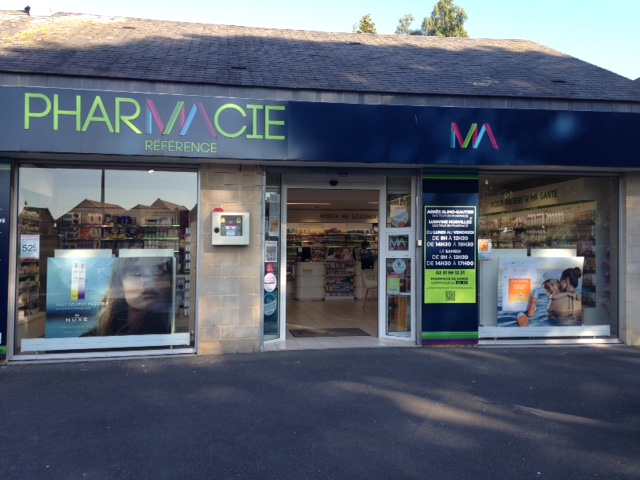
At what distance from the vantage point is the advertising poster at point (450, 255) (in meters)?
8.41

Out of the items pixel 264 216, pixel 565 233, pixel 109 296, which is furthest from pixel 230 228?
pixel 565 233

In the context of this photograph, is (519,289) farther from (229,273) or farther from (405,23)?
(405,23)

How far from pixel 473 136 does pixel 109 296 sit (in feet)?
18.2

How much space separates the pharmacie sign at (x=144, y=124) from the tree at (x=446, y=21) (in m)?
28.3

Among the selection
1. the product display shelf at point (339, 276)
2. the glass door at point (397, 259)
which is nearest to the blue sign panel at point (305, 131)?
the glass door at point (397, 259)

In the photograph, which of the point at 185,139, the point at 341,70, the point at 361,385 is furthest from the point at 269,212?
the point at 361,385

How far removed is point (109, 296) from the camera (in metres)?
7.83

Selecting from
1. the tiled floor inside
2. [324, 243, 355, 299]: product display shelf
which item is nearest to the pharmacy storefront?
A: the tiled floor inside

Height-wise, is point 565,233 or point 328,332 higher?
point 565,233

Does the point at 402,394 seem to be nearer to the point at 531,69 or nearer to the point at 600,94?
the point at 600,94

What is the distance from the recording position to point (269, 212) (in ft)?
28.3

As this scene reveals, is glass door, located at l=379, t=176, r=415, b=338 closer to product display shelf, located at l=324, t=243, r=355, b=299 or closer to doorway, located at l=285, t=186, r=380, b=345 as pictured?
doorway, located at l=285, t=186, r=380, b=345

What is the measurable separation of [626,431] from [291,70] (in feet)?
22.1

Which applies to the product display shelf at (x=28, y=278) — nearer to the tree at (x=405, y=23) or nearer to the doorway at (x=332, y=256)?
the doorway at (x=332, y=256)
